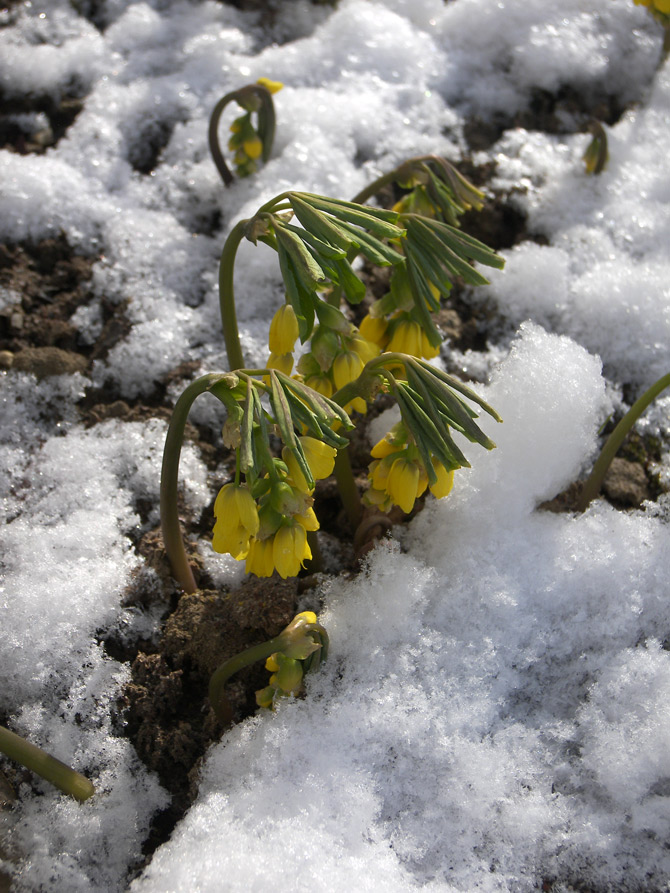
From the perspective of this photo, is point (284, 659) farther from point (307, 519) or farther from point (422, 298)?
point (422, 298)

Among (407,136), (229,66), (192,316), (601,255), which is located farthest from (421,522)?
(229,66)

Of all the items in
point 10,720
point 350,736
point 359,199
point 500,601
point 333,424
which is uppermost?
point 359,199

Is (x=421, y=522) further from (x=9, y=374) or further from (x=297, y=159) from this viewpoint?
(x=297, y=159)

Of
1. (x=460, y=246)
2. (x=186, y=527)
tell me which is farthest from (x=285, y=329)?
(x=186, y=527)

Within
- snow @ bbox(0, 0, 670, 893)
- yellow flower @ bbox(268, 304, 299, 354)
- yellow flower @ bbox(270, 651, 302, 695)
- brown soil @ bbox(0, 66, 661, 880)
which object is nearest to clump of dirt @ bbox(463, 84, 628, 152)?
snow @ bbox(0, 0, 670, 893)

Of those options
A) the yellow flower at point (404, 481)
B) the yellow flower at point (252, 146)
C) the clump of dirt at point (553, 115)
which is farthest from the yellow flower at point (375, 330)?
the clump of dirt at point (553, 115)

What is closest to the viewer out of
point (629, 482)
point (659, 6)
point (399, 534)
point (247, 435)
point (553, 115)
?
point (247, 435)
